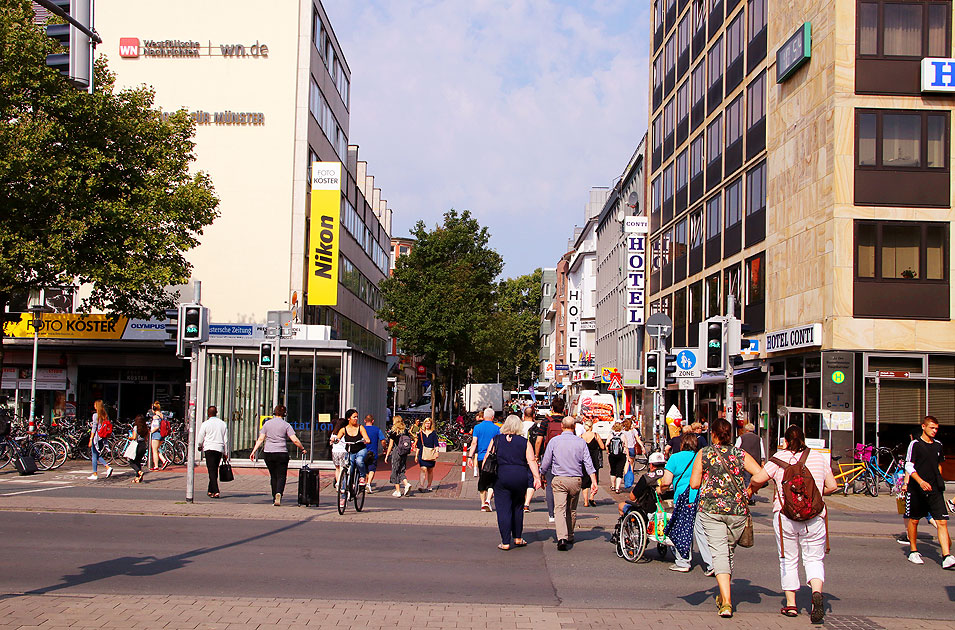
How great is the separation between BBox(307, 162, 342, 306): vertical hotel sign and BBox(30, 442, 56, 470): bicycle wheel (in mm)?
10982

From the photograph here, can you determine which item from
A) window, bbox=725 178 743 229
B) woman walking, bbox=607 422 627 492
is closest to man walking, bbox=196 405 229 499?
woman walking, bbox=607 422 627 492

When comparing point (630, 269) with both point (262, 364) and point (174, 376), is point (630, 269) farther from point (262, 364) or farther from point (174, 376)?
point (262, 364)

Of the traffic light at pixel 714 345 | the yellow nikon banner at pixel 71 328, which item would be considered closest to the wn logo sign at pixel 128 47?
the yellow nikon banner at pixel 71 328

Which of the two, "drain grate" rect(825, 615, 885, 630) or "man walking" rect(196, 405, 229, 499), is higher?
"man walking" rect(196, 405, 229, 499)

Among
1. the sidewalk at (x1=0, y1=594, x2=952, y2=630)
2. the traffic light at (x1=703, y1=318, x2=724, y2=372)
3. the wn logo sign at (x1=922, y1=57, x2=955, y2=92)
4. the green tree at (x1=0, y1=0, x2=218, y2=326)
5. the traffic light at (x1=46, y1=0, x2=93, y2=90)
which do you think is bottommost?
the sidewalk at (x1=0, y1=594, x2=952, y2=630)

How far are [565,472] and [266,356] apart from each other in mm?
12035

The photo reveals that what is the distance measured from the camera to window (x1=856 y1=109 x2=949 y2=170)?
81.6 feet

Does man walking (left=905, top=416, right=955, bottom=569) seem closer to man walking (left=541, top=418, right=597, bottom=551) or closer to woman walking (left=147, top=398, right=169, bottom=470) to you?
man walking (left=541, top=418, right=597, bottom=551)

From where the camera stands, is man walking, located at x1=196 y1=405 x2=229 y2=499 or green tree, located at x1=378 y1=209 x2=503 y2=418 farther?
green tree, located at x1=378 y1=209 x2=503 y2=418

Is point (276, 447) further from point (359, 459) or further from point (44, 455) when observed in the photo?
point (44, 455)

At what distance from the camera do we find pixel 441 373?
51031 mm

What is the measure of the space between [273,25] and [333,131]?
22.7 feet

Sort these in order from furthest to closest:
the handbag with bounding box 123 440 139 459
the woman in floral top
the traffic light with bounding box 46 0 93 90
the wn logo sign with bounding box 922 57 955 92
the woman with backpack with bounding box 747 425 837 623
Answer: the wn logo sign with bounding box 922 57 955 92 → the handbag with bounding box 123 440 139 459 → the woman in floral top → the woman with backpack with bounding box 747 425 837 623 → the traffic light with bounding box 46 0 93 90

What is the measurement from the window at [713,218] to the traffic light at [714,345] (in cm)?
1915
